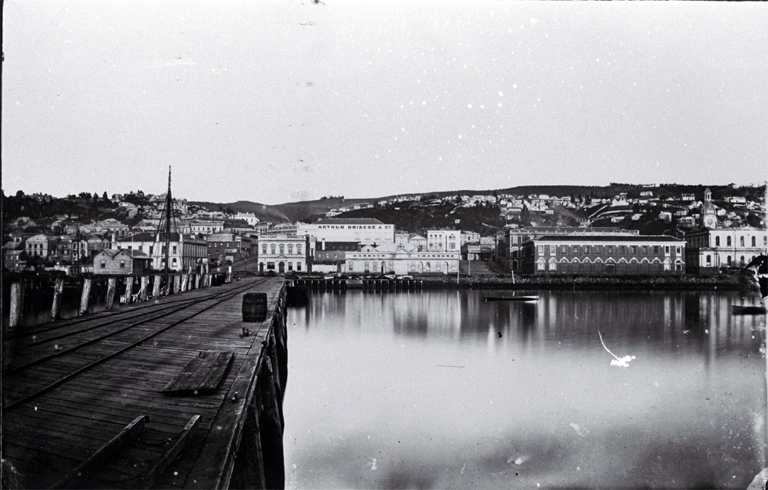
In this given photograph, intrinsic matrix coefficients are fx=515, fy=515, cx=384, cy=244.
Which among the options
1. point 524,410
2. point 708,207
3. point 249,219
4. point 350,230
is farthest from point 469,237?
point 524,410

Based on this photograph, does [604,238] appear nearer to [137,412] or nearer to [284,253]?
[284,253]

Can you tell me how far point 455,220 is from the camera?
49.5 metres

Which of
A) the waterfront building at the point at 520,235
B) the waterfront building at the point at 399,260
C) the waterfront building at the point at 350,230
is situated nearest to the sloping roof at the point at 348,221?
the waterfront building at the point at 350,230

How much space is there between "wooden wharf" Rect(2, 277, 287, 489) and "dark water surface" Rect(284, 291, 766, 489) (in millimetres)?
2894

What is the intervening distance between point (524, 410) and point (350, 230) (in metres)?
44.7

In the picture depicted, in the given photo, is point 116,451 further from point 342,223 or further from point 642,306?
point 342,223

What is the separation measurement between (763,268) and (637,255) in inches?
2569

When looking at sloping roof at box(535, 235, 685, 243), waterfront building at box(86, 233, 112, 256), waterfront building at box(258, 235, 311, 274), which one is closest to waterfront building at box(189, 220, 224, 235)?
waterfront building at box(258, 235, 311, 274)

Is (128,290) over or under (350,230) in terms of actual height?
under

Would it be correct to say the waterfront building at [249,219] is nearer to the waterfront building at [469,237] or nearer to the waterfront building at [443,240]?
the waterfront building at [443,240]

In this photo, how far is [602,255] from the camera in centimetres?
6391

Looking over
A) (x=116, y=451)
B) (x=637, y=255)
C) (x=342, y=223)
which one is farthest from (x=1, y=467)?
(x=637, y=255)

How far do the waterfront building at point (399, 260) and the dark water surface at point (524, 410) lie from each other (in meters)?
35.2

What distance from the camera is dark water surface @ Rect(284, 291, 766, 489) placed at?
28.0 feet
